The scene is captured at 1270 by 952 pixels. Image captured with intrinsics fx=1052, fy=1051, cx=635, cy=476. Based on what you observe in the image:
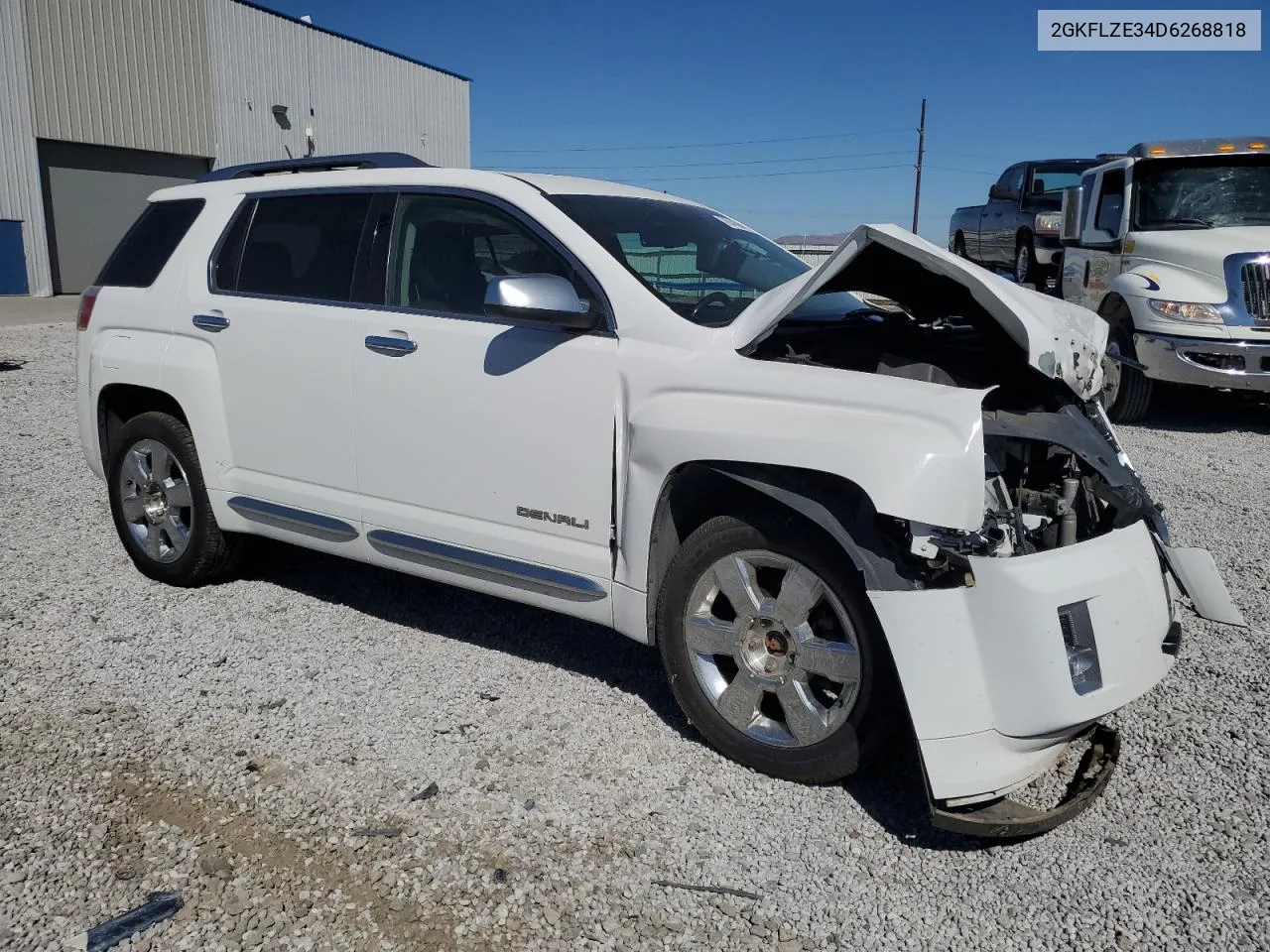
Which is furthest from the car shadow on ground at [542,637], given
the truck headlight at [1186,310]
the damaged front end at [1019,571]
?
the truck headlight at [1186,310]

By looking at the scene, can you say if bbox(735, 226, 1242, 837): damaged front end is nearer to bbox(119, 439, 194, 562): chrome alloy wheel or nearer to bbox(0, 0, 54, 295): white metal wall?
bbox(119, 439, 194, 562): chrome alloy wheel

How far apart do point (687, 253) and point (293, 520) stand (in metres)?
1.97

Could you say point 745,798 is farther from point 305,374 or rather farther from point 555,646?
point 305,374

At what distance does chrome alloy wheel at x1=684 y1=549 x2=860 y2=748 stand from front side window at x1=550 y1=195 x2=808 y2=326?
0.90 metres

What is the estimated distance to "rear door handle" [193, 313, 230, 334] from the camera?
4562 millimetres

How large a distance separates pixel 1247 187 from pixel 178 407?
29.4 ft

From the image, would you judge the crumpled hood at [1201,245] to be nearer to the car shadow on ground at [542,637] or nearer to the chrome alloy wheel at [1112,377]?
the chrome alloy wheel at [1112,377]

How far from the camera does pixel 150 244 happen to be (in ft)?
16.4

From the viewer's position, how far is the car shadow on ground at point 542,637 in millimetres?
3191

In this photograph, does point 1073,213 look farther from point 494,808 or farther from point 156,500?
point 494,808

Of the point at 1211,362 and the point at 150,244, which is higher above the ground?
the point at 150,244

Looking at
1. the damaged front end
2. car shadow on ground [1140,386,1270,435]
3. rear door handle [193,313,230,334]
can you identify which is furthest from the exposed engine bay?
car shadow on ground [1140,386,1270,435]

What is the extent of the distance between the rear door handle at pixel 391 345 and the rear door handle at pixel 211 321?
0.91 m

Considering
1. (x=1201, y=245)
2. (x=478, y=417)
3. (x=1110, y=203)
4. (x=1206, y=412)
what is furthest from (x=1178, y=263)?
(x=478, y=417)
